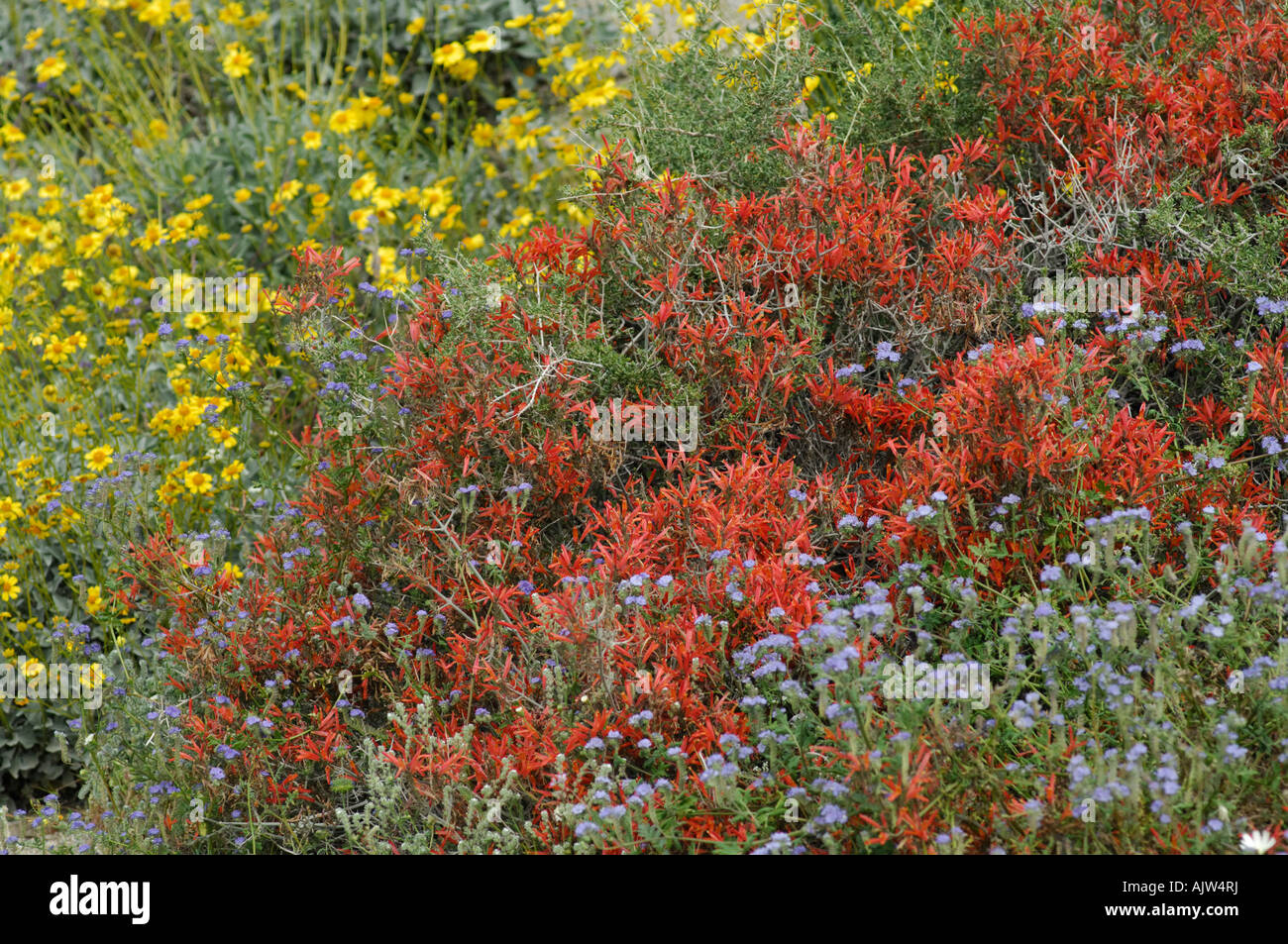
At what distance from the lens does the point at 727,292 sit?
3598mm

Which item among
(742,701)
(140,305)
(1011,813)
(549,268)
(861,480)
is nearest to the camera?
(1011,813)

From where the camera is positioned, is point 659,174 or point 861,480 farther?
point 659,174

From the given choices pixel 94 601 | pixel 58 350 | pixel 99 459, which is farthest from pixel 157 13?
pixel 94 601

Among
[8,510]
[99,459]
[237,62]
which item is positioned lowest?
[8,510]

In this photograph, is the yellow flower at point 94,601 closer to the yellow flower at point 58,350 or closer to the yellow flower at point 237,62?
the yellow flower at point 58,350

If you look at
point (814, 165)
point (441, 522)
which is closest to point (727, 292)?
point (814, 165)

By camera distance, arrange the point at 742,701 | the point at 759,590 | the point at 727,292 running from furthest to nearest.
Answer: the point at 727,292 < the point at 759,590 < the point at 742,701

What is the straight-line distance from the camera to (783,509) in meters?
3.19

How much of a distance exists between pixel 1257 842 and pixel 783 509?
4.31 feet

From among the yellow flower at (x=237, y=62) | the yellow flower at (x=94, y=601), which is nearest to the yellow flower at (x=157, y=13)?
the yellow flower at (x=237, y=62)

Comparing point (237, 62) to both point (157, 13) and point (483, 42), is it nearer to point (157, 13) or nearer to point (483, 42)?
point (157, 13)

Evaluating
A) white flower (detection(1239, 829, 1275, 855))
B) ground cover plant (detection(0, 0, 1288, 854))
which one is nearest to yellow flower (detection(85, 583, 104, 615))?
ground cover plant (detection(0, 0, 1288, 854))
